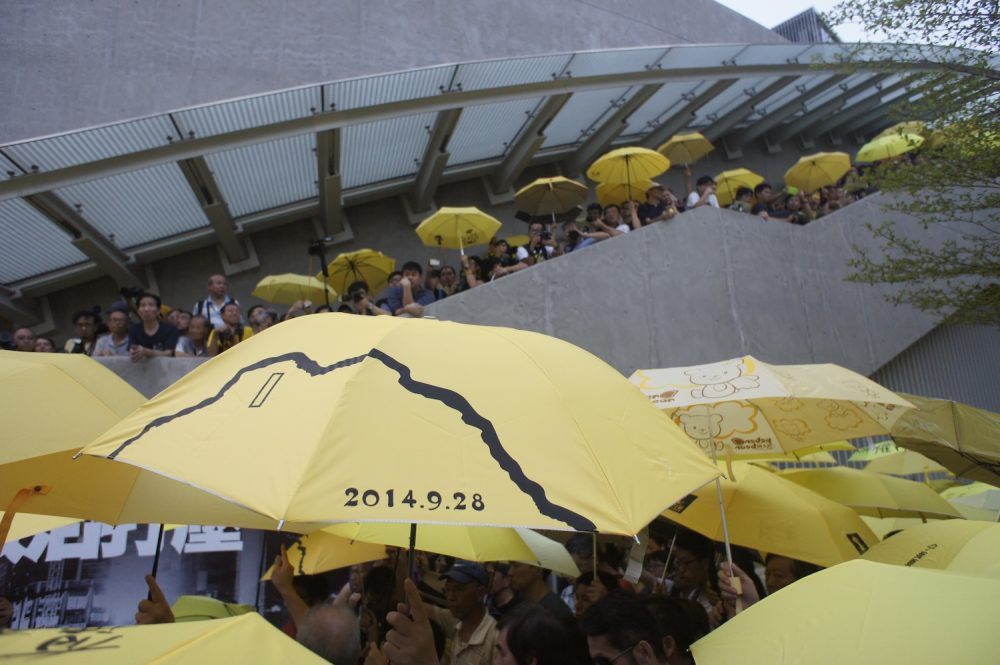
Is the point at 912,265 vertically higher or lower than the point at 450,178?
lower

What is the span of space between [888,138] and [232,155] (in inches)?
493

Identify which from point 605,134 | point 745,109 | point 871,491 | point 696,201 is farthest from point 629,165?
point 871,491

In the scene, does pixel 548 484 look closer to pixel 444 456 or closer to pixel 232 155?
pixel 444 456

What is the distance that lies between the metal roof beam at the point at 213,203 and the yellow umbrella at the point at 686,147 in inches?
316

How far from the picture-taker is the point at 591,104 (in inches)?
508

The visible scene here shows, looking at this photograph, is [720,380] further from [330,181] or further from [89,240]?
[89,240]

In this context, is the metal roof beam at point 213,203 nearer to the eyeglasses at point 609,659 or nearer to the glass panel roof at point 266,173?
the glass panel roof at point 266,173

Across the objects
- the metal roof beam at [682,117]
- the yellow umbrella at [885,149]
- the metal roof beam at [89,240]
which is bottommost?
the metal roof beam at [89,240]

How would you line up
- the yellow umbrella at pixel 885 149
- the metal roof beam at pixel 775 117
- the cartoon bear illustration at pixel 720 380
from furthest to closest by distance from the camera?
the metal roof beam at pixel 775 117
the yellow umbrella at pixel 885 149
the cartoon bear illustration at pixel 720 380

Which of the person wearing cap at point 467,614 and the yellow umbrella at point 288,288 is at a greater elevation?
the yellow umbrella at point 288,288

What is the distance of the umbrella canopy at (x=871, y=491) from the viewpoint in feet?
19.2

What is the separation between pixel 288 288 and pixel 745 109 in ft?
35.1

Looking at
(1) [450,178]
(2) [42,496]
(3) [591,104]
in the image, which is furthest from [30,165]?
(3) [591,104]

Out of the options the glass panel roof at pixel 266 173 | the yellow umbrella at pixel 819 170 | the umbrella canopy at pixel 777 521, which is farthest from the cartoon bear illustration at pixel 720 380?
the yellow umbrella at pixel 819 170
